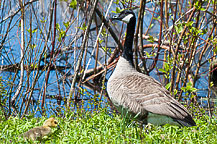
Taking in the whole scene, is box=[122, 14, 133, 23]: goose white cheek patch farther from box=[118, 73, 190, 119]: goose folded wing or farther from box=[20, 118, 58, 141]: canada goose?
box=[20, 118, 58, 141]: canada goose

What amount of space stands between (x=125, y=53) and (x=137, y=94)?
1.05 meters

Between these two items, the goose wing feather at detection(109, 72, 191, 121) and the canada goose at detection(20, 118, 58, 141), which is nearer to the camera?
the canada goose at detection(20, 118, 58, 141)

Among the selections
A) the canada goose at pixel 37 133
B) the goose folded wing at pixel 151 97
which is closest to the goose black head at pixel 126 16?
the goose folded wing at pixel 151 97

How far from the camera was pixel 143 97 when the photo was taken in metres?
4.61

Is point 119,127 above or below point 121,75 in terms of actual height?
below

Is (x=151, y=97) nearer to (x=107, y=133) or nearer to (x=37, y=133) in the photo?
(x=107, y=133)

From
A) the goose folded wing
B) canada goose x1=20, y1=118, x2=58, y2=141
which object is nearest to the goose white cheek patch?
the goose folded wing

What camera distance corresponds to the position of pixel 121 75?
5.09 m

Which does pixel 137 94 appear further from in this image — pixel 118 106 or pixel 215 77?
pixel 215 77

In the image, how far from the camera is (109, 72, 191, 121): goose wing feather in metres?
4.39

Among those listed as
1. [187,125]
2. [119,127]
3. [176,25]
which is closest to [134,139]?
[119,127]

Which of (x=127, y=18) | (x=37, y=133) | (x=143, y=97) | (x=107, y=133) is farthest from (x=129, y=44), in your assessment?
(x=37, y=133)

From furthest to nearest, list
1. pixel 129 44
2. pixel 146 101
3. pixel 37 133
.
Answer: pixel 129 44
pixel 146 101
pixel 37 133

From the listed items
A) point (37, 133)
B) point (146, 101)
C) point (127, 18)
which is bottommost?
point (37, 133)
